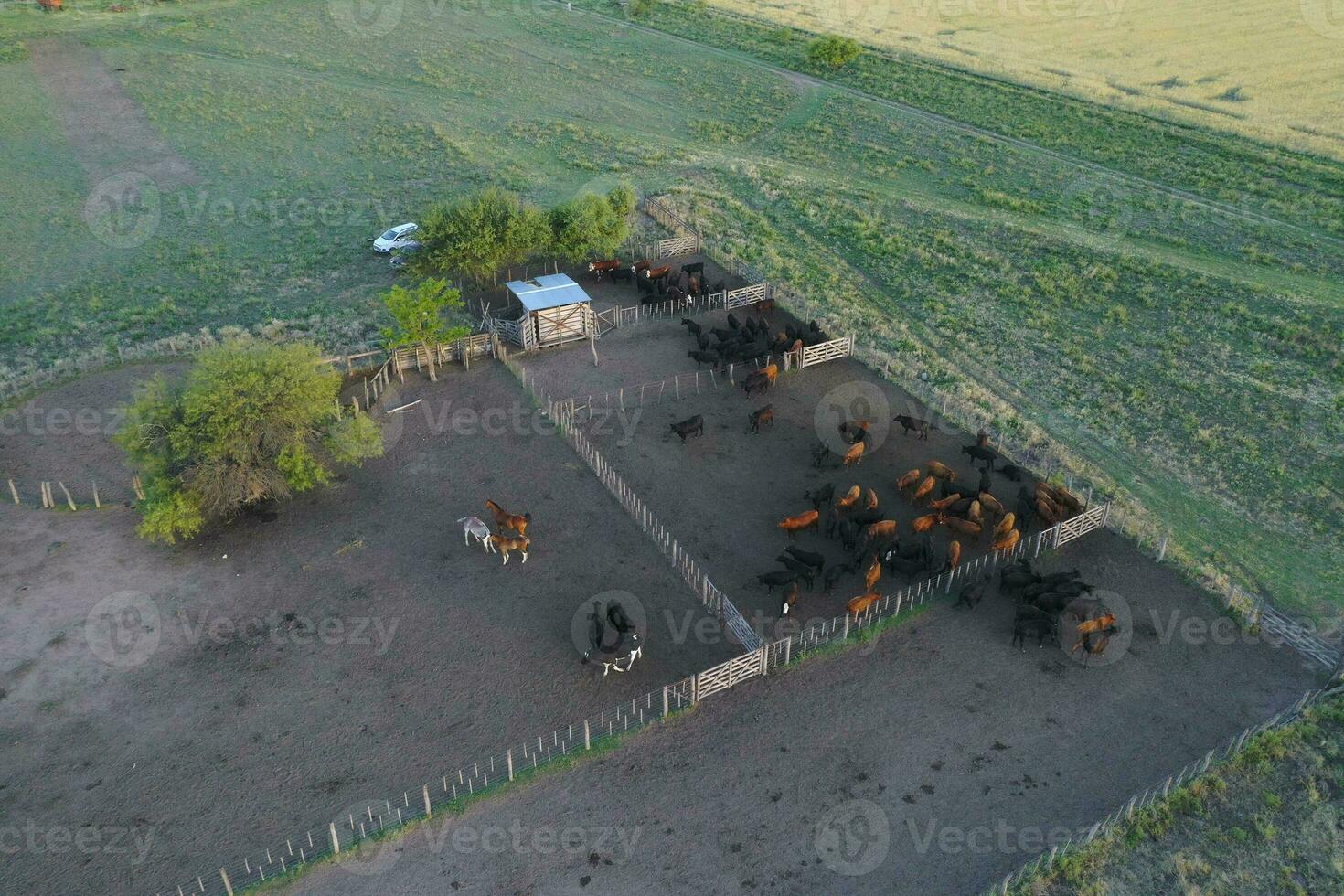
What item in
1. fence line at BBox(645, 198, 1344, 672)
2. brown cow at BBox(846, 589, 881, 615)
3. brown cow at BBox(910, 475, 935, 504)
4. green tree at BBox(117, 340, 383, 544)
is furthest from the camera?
brown cow at BBox(910, 475, 935, 504)

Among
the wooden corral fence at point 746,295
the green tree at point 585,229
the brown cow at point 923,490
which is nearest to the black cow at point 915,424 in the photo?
the brown cow at point 923,490

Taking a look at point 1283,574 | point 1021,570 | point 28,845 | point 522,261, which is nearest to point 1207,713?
point 1021,570

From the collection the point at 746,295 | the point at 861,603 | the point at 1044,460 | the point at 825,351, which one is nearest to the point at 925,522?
the point at 861,603

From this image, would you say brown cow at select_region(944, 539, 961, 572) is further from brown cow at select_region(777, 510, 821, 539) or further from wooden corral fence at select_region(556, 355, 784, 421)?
wooden corral fence at select_region(556, 355, 784, 421)

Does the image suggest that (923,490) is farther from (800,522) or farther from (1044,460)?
(1044,460)

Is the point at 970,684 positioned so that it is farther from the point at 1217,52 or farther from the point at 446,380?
the point at 1217,52

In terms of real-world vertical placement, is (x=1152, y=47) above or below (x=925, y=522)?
above

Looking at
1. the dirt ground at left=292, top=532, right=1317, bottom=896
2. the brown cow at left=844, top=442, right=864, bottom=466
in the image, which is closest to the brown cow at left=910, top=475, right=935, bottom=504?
the brown cow at left=844, top=442, right=864, bottom=466
